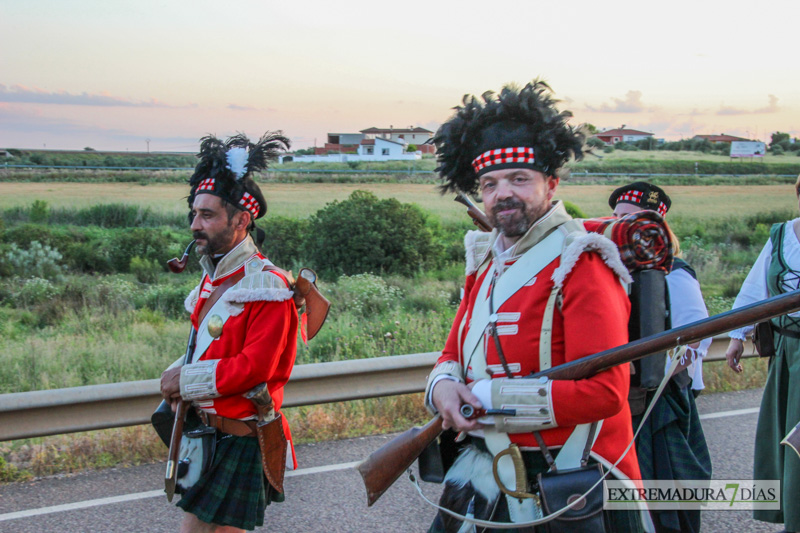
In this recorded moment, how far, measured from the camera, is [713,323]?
7.11ft

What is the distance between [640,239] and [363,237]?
896 centimetres

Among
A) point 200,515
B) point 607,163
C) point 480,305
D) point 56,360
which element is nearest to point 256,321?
point 200,515

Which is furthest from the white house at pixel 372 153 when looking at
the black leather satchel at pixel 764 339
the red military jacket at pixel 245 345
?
the red military jacket at pixel 245 345

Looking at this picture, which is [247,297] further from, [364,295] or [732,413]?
[364,295]

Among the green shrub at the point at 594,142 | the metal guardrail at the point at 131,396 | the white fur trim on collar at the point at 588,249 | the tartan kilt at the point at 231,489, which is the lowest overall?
the metal guardrail at the point at 131,396

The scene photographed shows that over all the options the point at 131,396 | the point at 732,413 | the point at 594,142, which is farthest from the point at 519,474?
the point at 732,413

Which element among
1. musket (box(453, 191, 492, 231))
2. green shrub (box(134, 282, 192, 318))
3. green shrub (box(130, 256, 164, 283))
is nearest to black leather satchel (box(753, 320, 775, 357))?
musket (box(453, 191, 492, 231))

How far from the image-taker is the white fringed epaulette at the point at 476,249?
270 cm

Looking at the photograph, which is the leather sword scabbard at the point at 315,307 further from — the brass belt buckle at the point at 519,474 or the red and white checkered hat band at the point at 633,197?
the red and white checkered hat band at the point at 633,197

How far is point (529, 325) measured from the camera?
228cm

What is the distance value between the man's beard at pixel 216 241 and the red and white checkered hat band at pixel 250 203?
126mm

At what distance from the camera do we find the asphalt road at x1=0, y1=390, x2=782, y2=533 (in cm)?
427

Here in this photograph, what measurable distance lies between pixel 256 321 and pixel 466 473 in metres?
1.15

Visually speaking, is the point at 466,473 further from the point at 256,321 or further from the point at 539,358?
the point at 256,321
